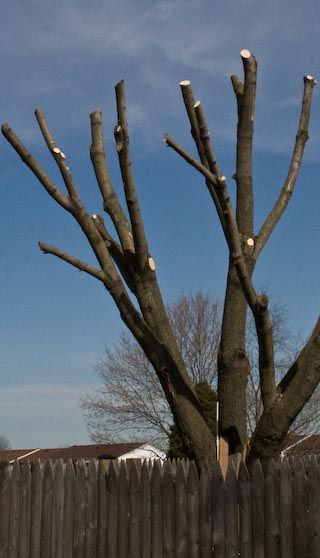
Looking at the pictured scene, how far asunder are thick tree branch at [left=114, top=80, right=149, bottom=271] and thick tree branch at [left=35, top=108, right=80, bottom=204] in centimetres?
65

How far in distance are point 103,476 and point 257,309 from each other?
201 centimetres

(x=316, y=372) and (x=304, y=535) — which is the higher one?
(x=316, y=372)

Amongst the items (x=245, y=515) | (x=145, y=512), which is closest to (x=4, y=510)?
(x=145, y=512)

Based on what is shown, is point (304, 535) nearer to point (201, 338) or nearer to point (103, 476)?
point (103, 476)

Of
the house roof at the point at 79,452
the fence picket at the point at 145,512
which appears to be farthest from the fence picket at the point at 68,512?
the house roof at the point at 79,452

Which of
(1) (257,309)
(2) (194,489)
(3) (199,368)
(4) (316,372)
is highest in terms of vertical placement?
(3) (199,368)

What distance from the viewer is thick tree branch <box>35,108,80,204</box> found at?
9164 millimetres

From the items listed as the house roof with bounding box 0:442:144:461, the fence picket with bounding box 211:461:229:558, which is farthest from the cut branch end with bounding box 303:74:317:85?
the house roof with bounding box 0:442:144:461

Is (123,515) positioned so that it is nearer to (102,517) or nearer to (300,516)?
(102,517)

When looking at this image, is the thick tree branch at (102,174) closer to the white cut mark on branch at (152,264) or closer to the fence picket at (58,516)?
the white cut mark on branch at (152,264)

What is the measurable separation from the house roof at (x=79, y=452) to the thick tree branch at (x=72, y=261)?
29.0 meters

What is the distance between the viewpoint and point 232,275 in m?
8.97

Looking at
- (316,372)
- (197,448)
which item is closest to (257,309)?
(316,372)

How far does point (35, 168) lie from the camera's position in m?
9.20
